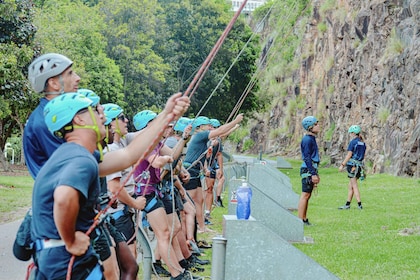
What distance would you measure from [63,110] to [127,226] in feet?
10.6

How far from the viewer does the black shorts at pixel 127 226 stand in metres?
7.57

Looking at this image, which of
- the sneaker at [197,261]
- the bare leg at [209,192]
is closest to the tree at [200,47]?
the bare leg at [209,192]

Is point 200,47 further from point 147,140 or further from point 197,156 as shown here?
point 147,140

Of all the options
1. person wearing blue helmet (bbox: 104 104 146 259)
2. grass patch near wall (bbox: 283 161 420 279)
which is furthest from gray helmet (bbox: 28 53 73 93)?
grass patch near wall (bbox: 283 161 420 279)

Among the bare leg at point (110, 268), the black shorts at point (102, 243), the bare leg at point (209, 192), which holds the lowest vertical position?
the bare leg at point (209, 192)

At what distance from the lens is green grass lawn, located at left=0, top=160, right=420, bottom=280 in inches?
402

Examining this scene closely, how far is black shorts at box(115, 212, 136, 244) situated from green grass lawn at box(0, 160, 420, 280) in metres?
2.68

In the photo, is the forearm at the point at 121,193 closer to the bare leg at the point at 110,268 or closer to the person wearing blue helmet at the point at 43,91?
the bare leg at the point at 110,268

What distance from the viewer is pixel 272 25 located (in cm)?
7881

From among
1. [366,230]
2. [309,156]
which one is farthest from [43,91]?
[366,230]

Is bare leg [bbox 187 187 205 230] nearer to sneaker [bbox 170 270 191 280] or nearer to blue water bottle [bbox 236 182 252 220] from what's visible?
sneaker [bbox 170 270 191 280]

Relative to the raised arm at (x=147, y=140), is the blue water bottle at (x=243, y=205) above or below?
below

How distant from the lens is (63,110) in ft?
15.1

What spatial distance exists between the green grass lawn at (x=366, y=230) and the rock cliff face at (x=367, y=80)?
423 cm
